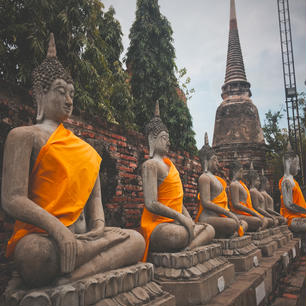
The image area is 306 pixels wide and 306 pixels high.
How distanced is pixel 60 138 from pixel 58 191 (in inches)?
15.4

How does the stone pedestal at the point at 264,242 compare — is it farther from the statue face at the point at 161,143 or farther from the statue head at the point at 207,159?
the statue face at the point at 161,143

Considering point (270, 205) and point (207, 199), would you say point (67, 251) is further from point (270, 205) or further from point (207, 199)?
point (270, 205)

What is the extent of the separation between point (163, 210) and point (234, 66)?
15.4m

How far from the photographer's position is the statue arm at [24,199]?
1851 millimetres

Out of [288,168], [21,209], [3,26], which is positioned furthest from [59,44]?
[288,168]

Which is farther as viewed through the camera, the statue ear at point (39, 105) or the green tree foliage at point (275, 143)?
the green tree foliage at point (275, 143)

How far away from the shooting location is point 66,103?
243 centimetres

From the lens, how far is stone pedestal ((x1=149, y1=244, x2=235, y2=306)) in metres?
2.71

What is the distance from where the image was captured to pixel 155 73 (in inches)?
525

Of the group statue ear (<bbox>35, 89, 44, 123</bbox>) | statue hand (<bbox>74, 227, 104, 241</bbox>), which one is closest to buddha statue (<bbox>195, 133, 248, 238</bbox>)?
statue hand (<bbox>74, 227, 104, 241</bbox>)

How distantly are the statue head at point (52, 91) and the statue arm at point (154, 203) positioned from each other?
124 centimetres

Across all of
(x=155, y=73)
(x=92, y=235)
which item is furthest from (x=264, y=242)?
(x=155, y=73)

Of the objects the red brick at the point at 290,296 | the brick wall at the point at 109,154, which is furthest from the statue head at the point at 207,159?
the red brick at the point at 290,296

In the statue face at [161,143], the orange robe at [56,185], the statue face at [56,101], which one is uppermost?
the statue face at [56,101]
